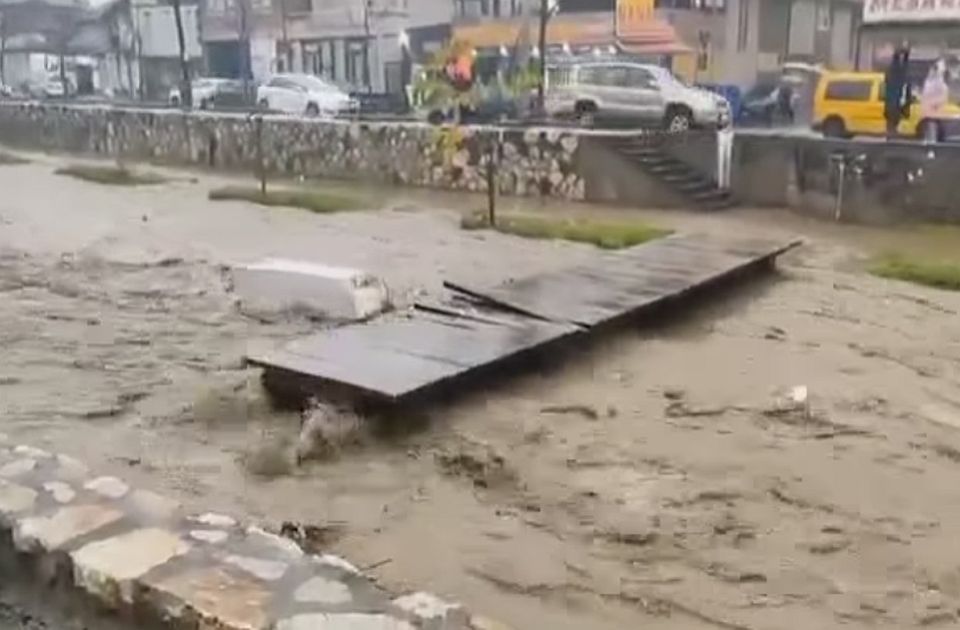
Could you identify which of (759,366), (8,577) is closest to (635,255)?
(759,366)

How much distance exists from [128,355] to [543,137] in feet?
41.3

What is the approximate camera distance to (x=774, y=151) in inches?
715

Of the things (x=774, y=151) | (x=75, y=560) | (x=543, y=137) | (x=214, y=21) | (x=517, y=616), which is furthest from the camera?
(x=214, y=21)

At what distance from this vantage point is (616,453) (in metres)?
6.33

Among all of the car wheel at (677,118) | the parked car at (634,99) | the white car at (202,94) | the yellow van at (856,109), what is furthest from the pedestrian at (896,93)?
the white car at (202,94)

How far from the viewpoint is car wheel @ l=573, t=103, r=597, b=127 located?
80.2 feet

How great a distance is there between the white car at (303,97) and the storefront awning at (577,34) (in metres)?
6.24

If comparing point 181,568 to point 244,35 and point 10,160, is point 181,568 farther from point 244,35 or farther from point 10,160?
point 244,35

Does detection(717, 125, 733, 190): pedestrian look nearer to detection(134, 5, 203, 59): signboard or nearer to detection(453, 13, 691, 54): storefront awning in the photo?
detection(453, 13, 691, 54): storefront awning

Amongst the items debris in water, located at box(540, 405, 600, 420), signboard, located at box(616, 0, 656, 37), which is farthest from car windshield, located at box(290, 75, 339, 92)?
debris in water, located at box(540, 405, 600, 420)

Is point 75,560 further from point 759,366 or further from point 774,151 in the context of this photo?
point 774,151

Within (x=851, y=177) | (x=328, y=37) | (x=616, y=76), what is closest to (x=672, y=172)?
(x=851, y=177)

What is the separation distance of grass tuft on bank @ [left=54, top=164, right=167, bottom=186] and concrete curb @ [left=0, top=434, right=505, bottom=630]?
20.9 metres

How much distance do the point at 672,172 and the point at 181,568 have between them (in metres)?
16.3
